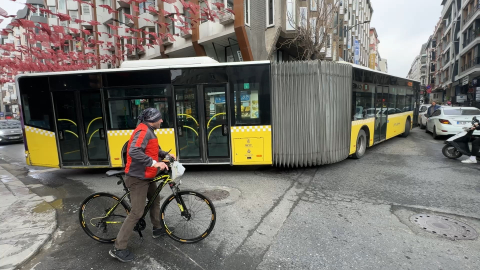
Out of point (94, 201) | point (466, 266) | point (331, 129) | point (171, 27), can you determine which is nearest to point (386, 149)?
point (331, 129)

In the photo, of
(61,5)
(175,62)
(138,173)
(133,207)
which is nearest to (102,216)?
(133,207)

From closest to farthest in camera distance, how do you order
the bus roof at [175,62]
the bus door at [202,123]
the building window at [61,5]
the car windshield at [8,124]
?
1. the bus door at [202,123]
2. the bus roof at [175,62]
3. the car windshield at [8,124]
4. the building window at [61,5]

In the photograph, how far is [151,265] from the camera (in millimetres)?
3010

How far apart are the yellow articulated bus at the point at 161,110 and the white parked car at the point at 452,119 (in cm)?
675

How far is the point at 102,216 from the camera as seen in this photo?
11.3ft

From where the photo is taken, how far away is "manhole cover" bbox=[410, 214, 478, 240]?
140 inches

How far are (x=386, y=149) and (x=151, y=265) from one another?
951 cm

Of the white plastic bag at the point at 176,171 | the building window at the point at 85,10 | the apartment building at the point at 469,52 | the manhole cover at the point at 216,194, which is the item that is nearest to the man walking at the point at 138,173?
the white plastic bag at the point at 176,171

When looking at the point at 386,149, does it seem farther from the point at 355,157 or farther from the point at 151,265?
the point at 151,265

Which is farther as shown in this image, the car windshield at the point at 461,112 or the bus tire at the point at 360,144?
the car windshield at the point at 461,112

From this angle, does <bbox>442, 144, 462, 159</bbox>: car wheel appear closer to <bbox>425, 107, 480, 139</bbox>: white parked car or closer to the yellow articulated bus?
the yellow articulated bus

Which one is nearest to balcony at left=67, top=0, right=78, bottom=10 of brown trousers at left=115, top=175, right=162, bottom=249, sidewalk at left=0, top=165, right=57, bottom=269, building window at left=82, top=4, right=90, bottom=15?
building window at left=82, top=4, right=90, bottom=15

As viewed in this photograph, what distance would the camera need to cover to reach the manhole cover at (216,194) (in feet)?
16.9

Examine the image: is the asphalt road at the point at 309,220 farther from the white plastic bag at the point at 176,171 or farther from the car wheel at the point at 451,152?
the white plastic bag at the point at 176,171
